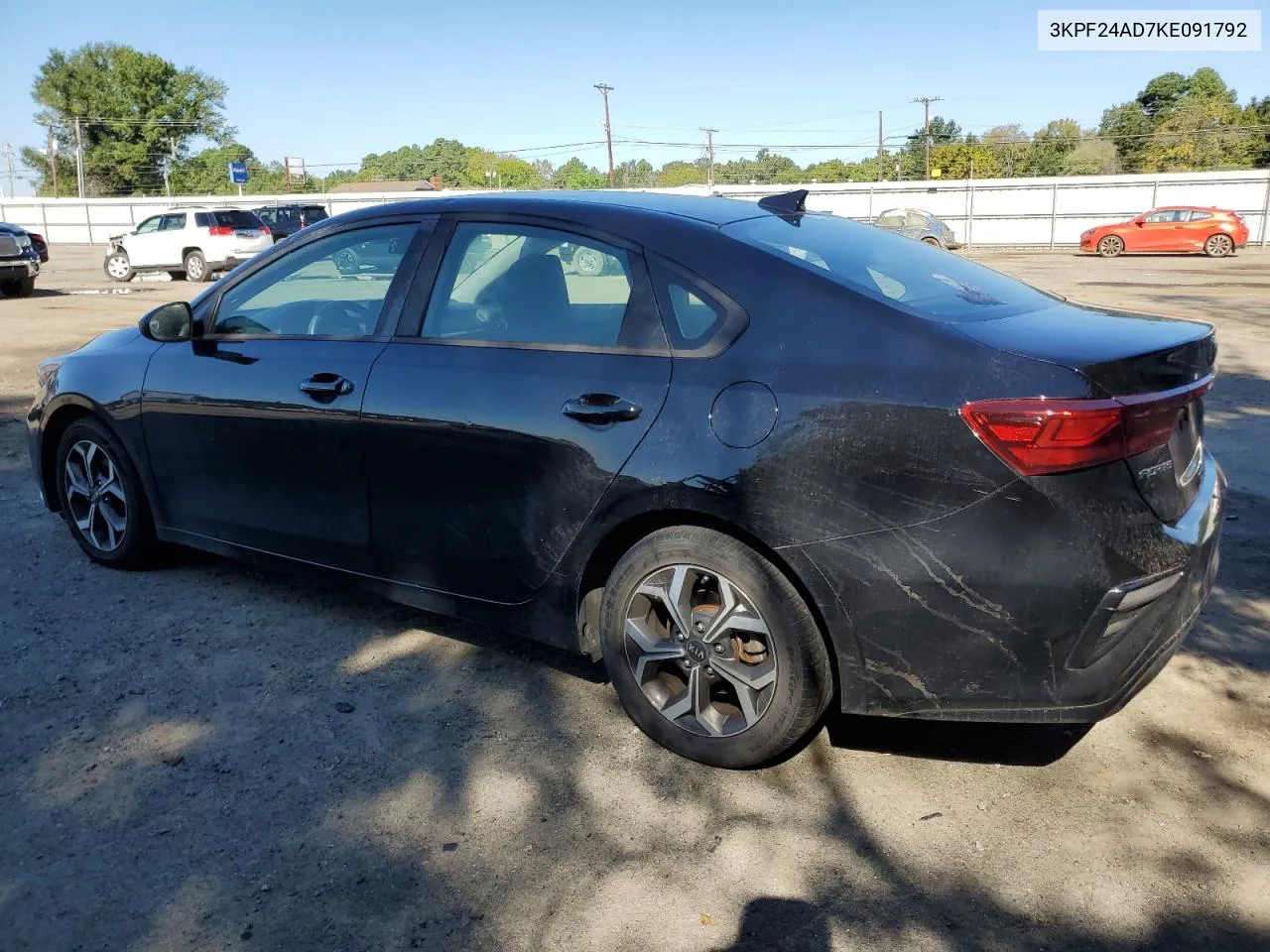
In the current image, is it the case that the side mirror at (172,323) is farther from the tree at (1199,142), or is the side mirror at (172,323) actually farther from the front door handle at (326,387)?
the tree at (1199,142)

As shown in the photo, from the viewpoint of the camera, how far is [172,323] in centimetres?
438

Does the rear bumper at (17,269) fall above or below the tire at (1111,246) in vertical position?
above

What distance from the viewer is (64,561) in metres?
5.07

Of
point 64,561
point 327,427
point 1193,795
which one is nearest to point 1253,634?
point 1193,795

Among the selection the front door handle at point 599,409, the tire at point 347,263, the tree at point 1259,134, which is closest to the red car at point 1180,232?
the tire at point 347,263

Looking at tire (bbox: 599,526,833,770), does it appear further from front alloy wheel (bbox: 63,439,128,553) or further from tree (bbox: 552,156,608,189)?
tree (bbox: 552,156,608,189)

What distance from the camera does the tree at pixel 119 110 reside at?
85.6 m

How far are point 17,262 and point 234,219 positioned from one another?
→ 677 centimetres

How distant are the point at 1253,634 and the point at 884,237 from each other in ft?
7.05

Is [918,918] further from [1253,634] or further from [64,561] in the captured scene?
[64,561]

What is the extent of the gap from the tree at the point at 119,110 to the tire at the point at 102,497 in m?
94.5

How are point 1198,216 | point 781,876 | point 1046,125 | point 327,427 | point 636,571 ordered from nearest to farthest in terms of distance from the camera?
point 781,876 → point 636,571 → point 327,427 → point 1198,216 → point 1046,125

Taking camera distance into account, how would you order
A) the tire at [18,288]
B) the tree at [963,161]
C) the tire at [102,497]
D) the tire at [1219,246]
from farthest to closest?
the tree at [963,161]
the tire at [1219,246]
the tire at [18,288]
the tire at [102,497]

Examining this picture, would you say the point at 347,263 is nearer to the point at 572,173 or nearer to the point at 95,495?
the point at 95,495
